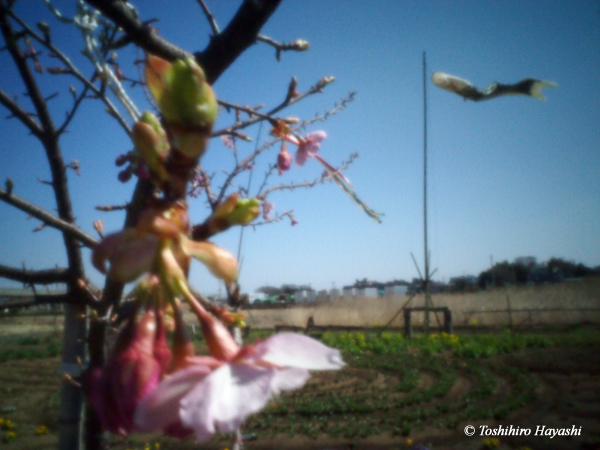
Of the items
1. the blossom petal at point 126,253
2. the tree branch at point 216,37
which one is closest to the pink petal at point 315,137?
the tree branch at point 216,37

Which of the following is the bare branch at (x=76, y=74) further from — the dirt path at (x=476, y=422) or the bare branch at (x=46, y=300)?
the dirt path at (x=476, y=422)

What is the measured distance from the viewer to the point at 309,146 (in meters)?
0.73

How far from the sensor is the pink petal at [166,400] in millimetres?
276

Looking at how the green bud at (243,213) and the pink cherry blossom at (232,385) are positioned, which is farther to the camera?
the green bud at (243,213)

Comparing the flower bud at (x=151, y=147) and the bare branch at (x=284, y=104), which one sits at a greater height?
the bare branch at (x=284, y=104)

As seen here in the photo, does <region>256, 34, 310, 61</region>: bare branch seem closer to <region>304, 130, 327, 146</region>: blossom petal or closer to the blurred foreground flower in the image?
<region>304, 130, 327, 146</region>: blossom petal

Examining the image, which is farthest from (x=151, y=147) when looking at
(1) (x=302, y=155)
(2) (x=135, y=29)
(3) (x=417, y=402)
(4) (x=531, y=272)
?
(4) (x=531, y=272)

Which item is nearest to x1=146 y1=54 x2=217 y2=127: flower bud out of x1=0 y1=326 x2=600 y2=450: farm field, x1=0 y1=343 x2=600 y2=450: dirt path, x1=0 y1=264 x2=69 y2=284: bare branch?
x1=0 y1=264 x2=69 y2=284: bare branch

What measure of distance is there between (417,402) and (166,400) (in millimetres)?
6086

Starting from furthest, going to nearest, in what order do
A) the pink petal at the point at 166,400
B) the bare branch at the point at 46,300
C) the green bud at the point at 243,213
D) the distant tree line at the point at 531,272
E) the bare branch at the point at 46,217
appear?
1. the distant tree line at the point at 531,272
2. the bare branch at the point at 46,300
3. the bare branch at the point at 46,217
4. the green bud at the point at 243,213
5. the pink petal at the point at 166,400

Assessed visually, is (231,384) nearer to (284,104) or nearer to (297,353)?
(297,353)

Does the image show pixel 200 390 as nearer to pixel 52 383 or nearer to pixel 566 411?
pixel 566 411

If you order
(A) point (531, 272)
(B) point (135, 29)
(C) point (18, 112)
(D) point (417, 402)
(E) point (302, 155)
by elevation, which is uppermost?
(C) point (18, 112)

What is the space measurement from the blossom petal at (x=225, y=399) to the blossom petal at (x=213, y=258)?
0.22ft
